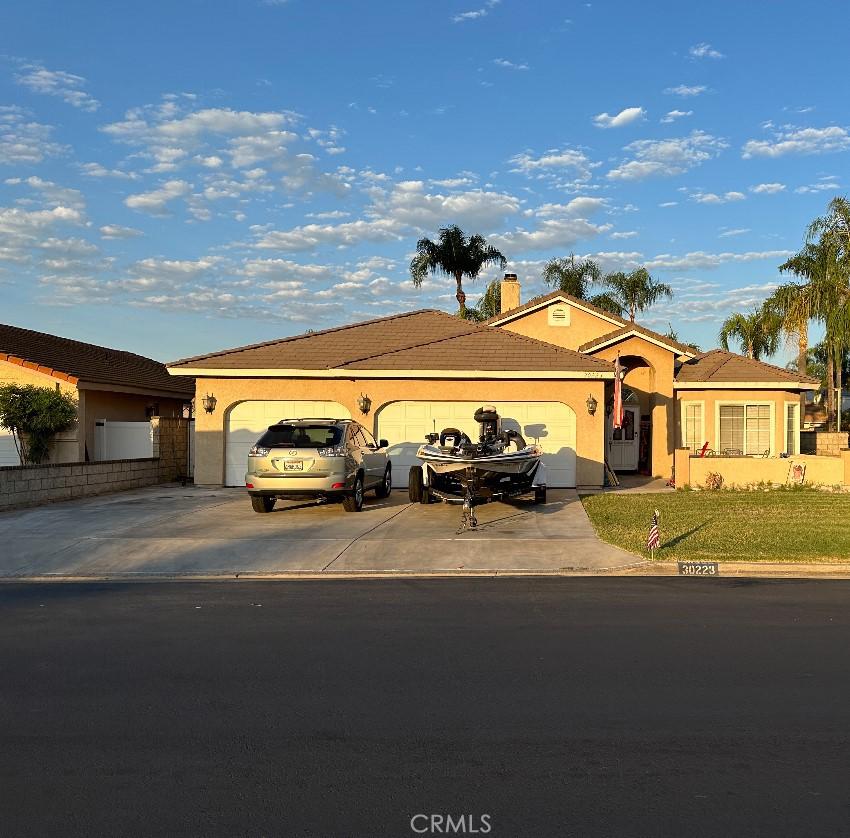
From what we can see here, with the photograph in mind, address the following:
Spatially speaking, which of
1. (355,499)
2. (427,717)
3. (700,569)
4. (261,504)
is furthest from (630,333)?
(427,717)

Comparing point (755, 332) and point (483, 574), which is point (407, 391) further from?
point (755, 332)

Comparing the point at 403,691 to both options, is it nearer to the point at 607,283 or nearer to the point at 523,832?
the point at 523,832

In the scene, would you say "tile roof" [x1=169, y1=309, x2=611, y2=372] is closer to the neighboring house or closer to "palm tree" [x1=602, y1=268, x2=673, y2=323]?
the neighboring house

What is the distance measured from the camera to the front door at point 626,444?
1013 inches

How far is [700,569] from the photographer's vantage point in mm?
10750

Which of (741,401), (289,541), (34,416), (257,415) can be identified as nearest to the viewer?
(289,541)

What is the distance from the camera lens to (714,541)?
12.6 metres

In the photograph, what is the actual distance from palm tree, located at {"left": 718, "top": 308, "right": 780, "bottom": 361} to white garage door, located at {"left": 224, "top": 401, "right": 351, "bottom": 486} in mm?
18845

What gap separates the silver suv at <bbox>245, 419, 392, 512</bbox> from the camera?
49.5ft

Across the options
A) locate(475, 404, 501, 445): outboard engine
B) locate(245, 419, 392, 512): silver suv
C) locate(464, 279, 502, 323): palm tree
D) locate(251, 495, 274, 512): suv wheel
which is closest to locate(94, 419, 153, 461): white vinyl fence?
locate(251, 495, 274, 512): suv wheel

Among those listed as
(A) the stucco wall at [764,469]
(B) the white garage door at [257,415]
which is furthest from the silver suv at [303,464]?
(A) the stucco wall at [764,469]

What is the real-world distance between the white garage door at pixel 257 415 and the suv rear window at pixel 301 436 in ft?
18.3

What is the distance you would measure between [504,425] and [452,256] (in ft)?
88.8

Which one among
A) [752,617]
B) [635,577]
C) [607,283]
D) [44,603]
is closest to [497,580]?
[635,577]
